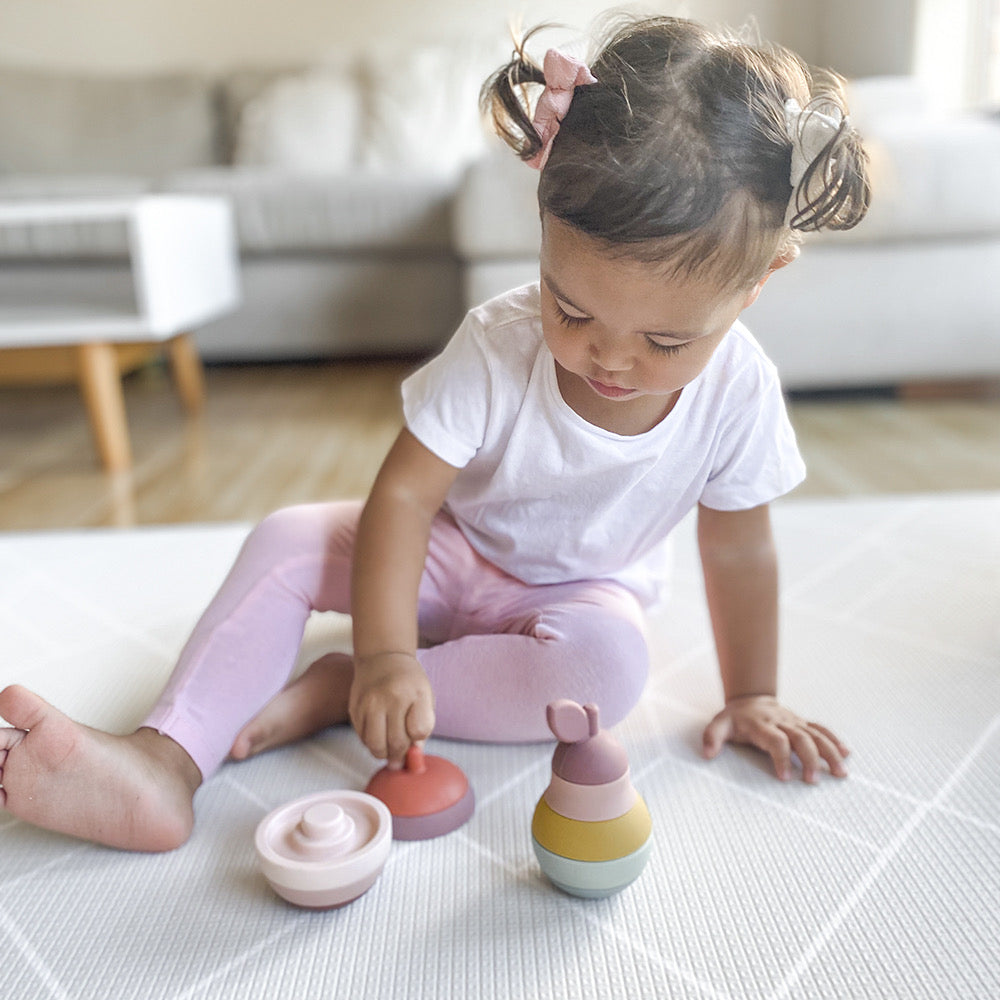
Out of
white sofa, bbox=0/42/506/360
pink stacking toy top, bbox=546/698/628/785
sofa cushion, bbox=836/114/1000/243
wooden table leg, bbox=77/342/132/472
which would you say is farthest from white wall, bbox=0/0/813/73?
pink stacking toy top, bbox=546/698/628/785

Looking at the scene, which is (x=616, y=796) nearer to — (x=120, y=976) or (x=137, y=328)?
(x=120, y=976)

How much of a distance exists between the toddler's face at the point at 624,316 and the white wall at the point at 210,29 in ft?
8.85

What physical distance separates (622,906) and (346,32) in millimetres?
3007

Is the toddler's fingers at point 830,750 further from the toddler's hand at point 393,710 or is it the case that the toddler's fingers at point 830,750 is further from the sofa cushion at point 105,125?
the sofa cushion at point 105,125

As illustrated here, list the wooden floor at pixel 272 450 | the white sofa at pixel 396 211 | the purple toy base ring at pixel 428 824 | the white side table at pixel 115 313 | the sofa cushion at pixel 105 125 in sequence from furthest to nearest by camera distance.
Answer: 1. the sofa cushion at pixel 105 125
2. the white sofa at pixel 396 211
3. the white side table at pixel 115 313
4. the wooden floor at pixel 272 450
5. the purple toy base ring at pixel 428 824

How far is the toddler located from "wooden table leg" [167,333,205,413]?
135cm

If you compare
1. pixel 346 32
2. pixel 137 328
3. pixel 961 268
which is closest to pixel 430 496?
pixel 137 328

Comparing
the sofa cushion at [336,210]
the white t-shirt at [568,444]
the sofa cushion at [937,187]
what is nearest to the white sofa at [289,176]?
the sofa cushion at [336,210]

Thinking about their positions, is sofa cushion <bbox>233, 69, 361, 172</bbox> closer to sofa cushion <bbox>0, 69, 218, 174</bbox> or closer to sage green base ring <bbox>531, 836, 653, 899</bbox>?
sofa cushion <bbox>0, 69, 218, 174</bbox>

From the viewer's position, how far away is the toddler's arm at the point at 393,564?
0.59m

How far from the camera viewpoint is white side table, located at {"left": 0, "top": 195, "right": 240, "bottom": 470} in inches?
60.4

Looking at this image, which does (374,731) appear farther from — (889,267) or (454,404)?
(889,267)

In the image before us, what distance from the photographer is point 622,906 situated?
1.72 ft

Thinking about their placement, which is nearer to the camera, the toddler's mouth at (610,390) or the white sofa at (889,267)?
the toddler's mouth at (610,390)
